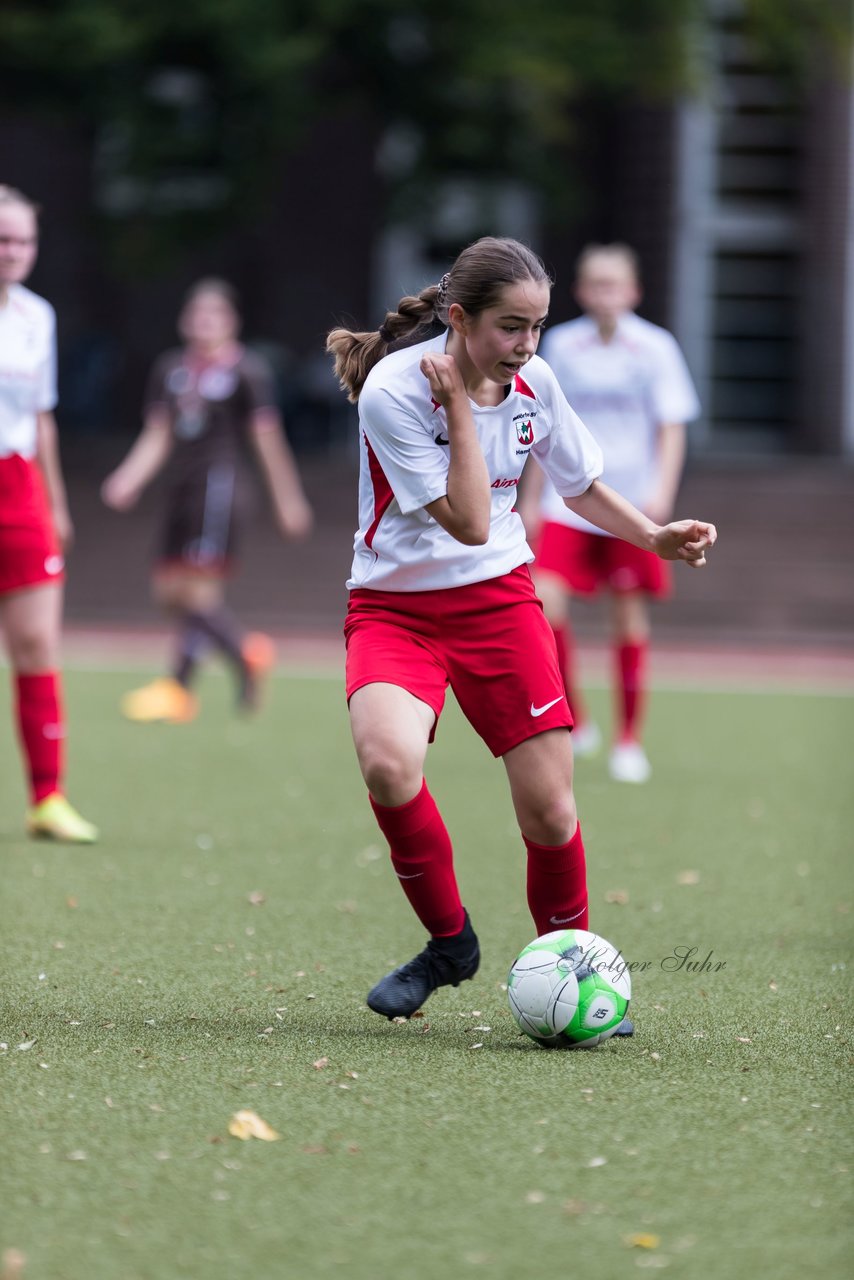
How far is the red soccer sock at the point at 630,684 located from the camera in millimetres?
8578

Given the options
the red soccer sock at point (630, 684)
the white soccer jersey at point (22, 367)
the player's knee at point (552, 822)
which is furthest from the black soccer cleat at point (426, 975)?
the red soccer sock at point (630, 684)

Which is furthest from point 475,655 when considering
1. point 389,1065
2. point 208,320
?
point 208,320

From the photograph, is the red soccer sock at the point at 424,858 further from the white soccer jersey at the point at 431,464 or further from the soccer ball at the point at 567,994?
the white soccer jersey at the point at 431,464

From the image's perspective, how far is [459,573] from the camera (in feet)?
13.7

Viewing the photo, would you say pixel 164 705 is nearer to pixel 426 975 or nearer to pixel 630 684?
pixel 630 684

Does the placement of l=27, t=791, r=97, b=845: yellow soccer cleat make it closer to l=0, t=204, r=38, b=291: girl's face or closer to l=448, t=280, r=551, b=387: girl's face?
l=0, t=204, r=38, b=291: girl's face

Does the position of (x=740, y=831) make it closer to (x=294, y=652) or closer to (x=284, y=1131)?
(x=284, y=1131)

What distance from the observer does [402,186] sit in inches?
848

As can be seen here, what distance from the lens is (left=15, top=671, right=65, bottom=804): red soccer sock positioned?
650cm

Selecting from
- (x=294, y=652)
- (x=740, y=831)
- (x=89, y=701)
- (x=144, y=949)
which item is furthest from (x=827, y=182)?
(x=144, y=949)

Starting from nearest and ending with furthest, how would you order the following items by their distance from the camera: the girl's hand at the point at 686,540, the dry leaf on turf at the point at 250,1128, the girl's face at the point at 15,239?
1. the dry leaf on turf at the point at 250,1128
2. the girl's hand at the point at 686,540
3. the girl's face at the point at 15,239

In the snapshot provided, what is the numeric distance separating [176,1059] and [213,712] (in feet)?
24.3

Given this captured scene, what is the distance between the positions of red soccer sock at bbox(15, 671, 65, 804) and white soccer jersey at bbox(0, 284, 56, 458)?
78 cm

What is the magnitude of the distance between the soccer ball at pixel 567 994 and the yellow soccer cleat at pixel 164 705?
6.70 m
